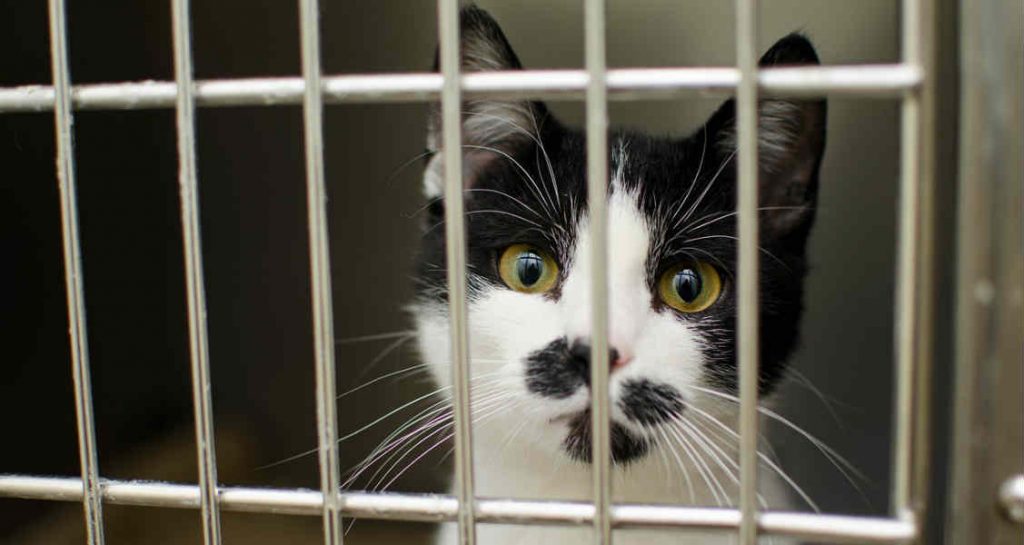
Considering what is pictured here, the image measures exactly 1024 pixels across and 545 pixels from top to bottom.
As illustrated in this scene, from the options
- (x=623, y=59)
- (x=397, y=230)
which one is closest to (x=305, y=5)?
(x=623, y=59)

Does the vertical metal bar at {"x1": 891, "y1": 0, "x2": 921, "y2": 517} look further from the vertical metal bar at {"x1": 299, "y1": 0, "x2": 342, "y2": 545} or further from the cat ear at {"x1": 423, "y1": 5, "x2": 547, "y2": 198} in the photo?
the cat ear at {"x1": 423, "y1": 5, "x2": 547, "y2": 198}

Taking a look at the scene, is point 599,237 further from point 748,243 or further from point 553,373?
point 553,373

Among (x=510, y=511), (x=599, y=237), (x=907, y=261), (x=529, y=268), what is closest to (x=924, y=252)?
(x=907, y=261)

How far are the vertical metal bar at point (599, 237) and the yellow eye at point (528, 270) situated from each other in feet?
1.41

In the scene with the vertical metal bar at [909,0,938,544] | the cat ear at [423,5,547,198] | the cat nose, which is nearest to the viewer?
the vertical metal bar at [909,0,938,544]

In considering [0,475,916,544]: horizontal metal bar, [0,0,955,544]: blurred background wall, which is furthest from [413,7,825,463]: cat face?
[0,475,916,544]: horizontal metal bar

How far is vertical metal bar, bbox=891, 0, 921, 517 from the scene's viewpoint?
0.45 meters

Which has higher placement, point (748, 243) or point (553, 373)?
point (748, 243)

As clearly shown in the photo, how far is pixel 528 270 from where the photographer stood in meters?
0.94

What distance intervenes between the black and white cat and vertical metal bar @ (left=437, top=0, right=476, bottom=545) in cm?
25

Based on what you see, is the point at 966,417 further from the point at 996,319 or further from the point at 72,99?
the point at 72,99

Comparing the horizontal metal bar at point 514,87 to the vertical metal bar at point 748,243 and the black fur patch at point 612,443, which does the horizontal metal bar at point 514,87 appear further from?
the black fur patch at point 612,443

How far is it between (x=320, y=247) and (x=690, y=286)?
54 cm

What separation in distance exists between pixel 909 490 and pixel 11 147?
45.0 inches
